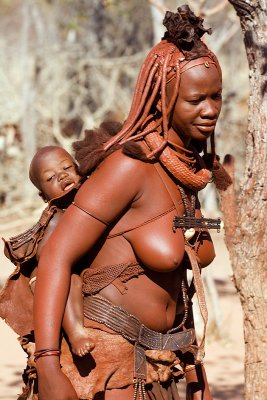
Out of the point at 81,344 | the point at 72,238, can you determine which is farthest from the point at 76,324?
the point at 72,238

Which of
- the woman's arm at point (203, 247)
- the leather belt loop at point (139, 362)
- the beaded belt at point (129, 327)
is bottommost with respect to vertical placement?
Answer: the leather belt loop at point (139, 362)

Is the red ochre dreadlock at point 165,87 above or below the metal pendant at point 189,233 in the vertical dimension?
above

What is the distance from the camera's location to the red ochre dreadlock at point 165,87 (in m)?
2.99

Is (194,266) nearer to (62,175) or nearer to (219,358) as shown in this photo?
(62,175)

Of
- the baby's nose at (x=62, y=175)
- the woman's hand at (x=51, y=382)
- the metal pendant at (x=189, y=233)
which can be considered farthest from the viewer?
the baby's nose at (x=62, y=175)

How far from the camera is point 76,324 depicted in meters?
2.92

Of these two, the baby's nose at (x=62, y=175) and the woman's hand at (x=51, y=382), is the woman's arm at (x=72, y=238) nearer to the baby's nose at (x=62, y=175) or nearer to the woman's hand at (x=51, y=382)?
the woman's hand at (x=51, y=382)

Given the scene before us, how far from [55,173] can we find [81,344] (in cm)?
88

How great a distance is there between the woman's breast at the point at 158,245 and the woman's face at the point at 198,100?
316 millimetres

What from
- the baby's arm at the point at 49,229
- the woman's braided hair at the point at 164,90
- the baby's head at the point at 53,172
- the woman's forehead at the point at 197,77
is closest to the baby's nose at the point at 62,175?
the baby's head at the point at 53,172

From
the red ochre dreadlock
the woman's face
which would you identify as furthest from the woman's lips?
the red ochre dreadlock

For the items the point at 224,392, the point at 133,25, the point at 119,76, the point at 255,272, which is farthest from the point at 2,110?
the point at 255,272

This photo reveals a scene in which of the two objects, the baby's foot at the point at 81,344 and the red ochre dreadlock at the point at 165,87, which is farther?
the red ochre dreadlock at the point at 165,87

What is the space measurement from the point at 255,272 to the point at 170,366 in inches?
39.8
